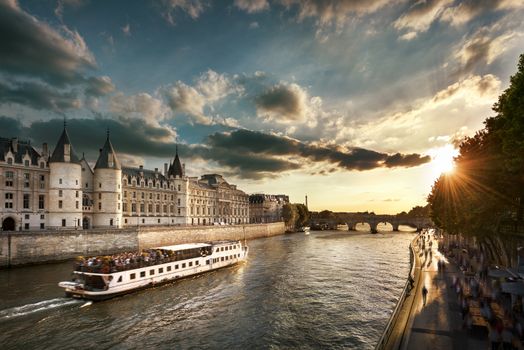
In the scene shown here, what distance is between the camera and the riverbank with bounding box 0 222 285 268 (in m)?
46.1

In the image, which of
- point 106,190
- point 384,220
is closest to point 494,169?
point 106,190

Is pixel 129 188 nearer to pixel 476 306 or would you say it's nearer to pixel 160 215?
pixel 160 215

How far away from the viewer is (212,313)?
27984mm

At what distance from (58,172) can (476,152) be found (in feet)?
206

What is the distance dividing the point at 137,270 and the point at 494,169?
35226 mm

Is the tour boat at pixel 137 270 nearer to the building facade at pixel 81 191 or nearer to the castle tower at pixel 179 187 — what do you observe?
the building facade at pixel 81 191

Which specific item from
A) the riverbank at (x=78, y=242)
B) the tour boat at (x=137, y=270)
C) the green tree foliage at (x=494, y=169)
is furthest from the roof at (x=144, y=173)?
the green tree foliage at (x=494, y=169)

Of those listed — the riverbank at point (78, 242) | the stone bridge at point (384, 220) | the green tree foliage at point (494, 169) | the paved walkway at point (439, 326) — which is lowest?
the stone bridge at point (384, 220)

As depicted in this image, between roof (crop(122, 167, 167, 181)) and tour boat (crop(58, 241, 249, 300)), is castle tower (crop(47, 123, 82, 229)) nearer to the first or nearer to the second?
roof (crop(122, 167, 167, 181))

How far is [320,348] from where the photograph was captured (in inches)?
829

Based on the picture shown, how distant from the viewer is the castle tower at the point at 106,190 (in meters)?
67.0

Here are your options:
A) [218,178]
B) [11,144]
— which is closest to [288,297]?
[11,144]

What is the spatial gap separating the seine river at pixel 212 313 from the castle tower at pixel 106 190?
74.5 feet

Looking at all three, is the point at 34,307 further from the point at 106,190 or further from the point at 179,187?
the point at 179,187
